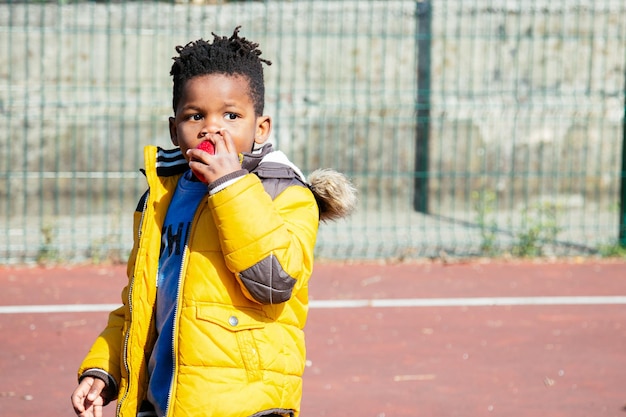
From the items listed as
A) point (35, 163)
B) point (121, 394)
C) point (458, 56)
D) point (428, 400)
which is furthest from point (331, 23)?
point (121, 394)

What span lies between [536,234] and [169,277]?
7388mm

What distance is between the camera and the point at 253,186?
2385 mm

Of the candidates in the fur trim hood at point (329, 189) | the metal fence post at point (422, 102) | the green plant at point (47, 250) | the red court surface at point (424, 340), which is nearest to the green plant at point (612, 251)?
the red court surface at point (424, 340)

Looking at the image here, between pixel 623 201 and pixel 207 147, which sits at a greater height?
pixel 207 147

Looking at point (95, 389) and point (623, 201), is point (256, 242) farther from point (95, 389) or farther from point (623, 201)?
point (623, 201)

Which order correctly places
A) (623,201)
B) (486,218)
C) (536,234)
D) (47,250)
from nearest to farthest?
(47,250), (536,234), (623,201), (486,218)

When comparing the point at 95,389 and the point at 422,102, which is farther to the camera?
the point at 422,102

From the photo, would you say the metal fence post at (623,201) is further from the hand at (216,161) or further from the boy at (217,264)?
the hand at (216,161)

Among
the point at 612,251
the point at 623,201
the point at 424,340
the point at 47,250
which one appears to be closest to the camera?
the point at 424,340

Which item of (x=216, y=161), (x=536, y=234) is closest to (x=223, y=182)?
(x=216, y=161)

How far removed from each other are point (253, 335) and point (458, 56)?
858 centimetres

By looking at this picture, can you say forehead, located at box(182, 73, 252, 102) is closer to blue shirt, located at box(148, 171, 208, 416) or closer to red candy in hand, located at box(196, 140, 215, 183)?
red candy in hand, located at box(196, 140, 215, 183)

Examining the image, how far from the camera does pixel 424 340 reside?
6574 millimetres

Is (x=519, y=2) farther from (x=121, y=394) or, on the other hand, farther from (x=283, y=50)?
(x=121, y=394)
